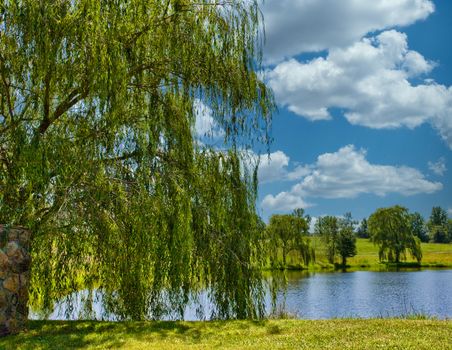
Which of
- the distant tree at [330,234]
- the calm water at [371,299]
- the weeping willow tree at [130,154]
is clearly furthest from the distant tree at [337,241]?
the weeping willow tree at [130,154]

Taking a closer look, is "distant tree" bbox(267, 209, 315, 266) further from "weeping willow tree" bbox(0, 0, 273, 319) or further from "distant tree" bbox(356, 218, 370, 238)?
"distant tree" bbox(356, 218, 370, 238)

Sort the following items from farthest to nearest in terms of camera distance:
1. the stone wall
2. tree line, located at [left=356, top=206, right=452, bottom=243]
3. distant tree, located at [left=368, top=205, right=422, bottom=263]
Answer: tree line, located at [left=356, top=206, right=452, bottom=243] → distant tree, located at [left=368, top=205, right=422, bottom=263] → the stone wall

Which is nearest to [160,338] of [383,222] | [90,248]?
[90,248]

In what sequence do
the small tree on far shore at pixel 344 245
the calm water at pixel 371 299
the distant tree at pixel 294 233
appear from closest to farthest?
1. the calm water at pixel 371 299
2. the distant tree at pixel 294 233
3. the small tree on far shore at pixel 344 245

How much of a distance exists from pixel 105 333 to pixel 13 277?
2.00m

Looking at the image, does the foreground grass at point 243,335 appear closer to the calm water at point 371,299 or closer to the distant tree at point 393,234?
the calm water at point 371,299

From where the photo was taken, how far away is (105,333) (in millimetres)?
8945

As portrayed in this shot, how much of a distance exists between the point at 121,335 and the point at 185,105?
4.88 metres

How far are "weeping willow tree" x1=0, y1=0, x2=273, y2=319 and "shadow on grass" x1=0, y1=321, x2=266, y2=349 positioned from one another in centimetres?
63

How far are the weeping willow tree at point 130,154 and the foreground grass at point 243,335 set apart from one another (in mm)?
865

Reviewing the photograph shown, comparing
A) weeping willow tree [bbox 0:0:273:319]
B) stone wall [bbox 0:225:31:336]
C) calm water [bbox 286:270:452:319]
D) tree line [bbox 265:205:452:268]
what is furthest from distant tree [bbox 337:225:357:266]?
stone wall [bbox 0:225:31:336]

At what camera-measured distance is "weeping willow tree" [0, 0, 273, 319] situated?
9500 millimetres

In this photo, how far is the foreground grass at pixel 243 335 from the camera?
787 centimetres

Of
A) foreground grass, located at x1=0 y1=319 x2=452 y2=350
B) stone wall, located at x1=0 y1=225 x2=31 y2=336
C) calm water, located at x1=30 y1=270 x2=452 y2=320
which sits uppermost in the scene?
stone wall, located at x1=0 y1=225 x2=31 y2=336
